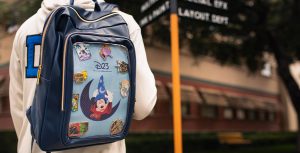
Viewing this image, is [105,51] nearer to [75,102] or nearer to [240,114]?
[75,102]

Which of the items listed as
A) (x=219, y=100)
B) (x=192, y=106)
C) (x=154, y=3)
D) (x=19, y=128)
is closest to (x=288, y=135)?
(x=219, y=100)

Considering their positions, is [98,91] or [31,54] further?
[31,54]

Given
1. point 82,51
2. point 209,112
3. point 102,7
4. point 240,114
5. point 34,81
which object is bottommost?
point 240,114

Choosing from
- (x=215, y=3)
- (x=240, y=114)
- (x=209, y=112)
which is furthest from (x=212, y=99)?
(x=215, y=3)

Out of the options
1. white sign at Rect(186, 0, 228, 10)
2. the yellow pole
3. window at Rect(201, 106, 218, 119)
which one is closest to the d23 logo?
the yellow pole

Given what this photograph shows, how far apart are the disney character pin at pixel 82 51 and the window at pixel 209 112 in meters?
24.5

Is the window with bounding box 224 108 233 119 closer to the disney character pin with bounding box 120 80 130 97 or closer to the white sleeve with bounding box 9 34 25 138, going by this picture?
the white sleeve with bounding box 9 34 25 138

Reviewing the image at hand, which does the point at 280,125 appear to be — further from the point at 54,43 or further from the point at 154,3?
the point at 54,43

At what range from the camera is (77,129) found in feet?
6.50

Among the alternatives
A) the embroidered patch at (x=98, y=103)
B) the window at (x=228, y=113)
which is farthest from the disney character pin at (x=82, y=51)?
the window at (x=228, y=113)

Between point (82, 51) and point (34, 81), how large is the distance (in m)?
0.37

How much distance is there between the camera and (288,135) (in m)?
28.7

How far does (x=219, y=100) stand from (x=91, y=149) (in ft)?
82.7

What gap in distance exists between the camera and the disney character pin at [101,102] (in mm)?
2021
